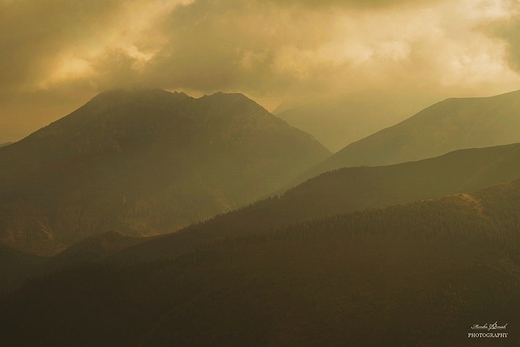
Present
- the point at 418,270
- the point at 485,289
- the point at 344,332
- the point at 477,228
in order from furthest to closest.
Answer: the point at 477,228 < the point at 418,270 < the point at 485,289 < the point at 344,332

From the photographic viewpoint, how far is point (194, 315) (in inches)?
6914

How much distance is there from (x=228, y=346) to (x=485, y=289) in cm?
9727

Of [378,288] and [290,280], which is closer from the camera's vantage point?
[378,288]

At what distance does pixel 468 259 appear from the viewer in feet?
576

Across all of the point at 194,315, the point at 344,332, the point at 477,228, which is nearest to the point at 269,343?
the point at 344,332

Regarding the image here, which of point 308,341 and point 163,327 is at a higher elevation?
point 163,327

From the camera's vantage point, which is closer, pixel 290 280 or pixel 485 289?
pixel 485 289

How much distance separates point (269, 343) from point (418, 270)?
6882 cm

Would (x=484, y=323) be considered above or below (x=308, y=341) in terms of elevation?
below

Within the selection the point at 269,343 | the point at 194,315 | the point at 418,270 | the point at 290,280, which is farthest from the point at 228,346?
the point at 418,270

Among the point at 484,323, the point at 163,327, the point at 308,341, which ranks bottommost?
the point at 484,323

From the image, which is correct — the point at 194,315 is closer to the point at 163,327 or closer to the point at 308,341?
the point at 163,327

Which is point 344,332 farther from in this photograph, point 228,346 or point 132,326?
point 132,326

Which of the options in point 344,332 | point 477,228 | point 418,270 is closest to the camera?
point 344,332
